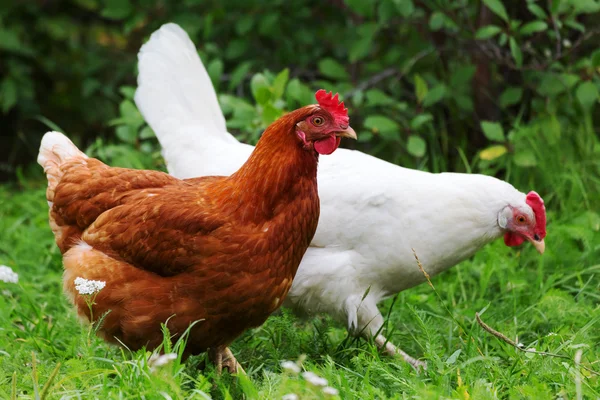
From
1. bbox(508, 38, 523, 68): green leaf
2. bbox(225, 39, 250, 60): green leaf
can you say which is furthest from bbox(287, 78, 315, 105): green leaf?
bbox(508, 38, 523, 68): green leaf

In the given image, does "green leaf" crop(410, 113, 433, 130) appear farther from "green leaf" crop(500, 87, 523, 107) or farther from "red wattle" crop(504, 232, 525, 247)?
"red wattle" crop(504, 232, 525, 247)

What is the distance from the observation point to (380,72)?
560 centimetres

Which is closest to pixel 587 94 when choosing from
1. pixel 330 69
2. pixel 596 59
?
pixel 596 59

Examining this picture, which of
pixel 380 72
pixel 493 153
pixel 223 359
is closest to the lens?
pixel 223 359

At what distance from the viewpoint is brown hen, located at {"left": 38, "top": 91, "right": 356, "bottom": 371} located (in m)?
2.94

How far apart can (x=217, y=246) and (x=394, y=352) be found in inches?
39.1

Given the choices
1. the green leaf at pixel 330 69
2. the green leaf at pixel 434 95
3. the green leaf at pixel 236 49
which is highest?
the green leaf at pixel 236 49

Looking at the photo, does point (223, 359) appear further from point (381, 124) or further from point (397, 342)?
point (381, 124)

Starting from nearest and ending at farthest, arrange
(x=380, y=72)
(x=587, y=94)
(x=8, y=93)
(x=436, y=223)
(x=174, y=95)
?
(x=436, y=223) → (x=174, y=95) → (x=587, y=94) → (x=380, y=72) → (x=8, y=93)

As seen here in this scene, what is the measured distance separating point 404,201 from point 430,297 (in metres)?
0.87

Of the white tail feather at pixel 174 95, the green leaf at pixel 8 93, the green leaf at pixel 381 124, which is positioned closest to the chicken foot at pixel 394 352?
the white tail feather at pixel 174 95

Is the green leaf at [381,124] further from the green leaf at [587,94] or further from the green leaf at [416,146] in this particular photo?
the green leaf at [587,94]

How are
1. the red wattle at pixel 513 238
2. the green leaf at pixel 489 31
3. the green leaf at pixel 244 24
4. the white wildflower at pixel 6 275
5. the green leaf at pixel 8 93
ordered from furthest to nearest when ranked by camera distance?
the green leaf at pixel 8 93 < the green leaf at pixel 244 24 < the green leaf at pixel 489 31 < the red wattle at pixel 513 238 < the white wildflower at pixel 6 275

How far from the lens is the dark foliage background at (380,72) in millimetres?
4793
